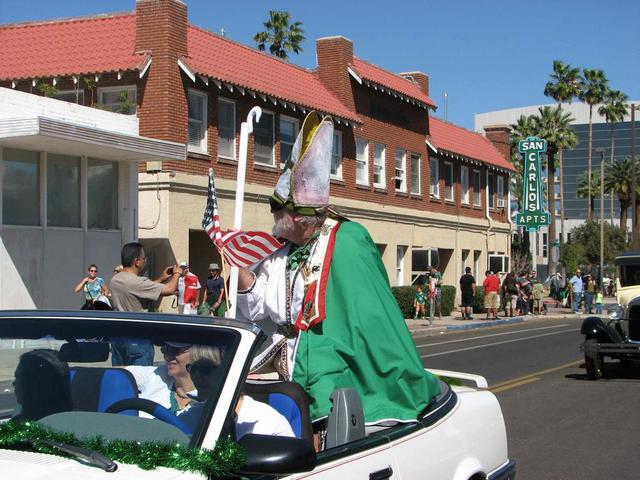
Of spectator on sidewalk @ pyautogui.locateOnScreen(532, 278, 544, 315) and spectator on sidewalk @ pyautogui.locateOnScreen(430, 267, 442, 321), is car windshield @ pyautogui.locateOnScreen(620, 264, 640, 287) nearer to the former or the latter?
spectator on sidewalk @ pyautogui.locateOnScreen(430, 267, 442, 321)

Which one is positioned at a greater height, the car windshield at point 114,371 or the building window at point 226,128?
the building window at point 226,128

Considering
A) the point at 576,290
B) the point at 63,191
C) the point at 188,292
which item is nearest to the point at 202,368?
the point at 188,292

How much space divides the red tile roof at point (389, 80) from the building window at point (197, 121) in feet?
27.3

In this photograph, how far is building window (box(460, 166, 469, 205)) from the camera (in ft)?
124

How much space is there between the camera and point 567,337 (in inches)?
895

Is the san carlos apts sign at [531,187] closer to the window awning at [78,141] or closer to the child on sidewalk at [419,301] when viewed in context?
the child on sidewalk at [419,301]

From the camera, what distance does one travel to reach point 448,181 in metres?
36.7

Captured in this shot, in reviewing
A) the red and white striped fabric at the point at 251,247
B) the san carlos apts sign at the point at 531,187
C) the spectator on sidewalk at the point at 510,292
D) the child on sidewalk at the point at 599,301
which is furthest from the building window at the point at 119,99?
the san carlos apts sign at the point at 531,187

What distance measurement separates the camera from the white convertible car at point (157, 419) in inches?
109

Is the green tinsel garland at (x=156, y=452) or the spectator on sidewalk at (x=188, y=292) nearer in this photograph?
the green tinsel garland at (x=156, y=452)

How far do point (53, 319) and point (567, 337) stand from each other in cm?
2082

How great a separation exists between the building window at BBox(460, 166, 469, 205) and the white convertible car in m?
34.3

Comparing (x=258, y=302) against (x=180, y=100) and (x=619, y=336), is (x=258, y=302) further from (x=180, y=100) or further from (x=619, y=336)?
(x=180, y=100)

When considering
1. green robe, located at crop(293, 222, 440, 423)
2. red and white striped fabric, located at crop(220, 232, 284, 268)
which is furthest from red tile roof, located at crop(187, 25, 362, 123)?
green robe, located at crop(293, 222, 440, 423)
